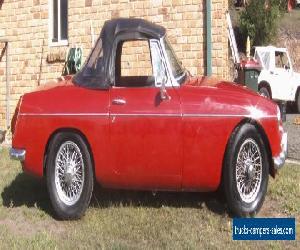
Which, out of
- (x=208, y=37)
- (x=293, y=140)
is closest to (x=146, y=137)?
(x=208, y=37)

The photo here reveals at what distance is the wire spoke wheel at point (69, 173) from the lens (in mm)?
6137

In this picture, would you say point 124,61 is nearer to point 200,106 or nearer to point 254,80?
point 254,80

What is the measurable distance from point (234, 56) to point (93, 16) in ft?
13.9

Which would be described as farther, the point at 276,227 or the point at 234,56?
the point at 234,56

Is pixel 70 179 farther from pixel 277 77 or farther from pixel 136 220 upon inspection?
pixel 277 77

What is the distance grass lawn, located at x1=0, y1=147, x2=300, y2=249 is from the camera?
17.6ft

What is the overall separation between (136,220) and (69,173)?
860 millimetres

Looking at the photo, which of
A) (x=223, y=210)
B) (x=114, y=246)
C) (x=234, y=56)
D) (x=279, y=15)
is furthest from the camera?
(x=279, y=15)

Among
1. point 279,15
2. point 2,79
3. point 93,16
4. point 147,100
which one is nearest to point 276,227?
point 147,100

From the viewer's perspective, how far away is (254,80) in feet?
38.7

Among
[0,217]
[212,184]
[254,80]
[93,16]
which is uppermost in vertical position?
[93,16]

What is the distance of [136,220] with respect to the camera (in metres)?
5.90

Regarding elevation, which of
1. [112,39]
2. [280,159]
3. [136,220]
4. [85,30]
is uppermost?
[85,30]

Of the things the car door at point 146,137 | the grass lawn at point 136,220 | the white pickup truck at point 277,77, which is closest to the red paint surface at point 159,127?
the car door at point 146,137
